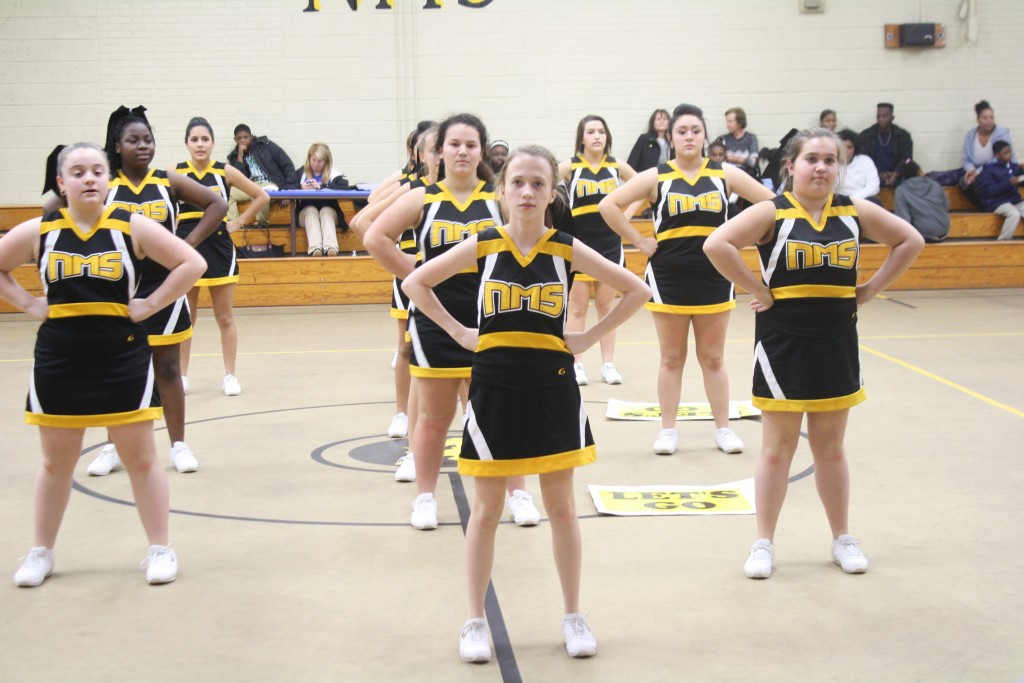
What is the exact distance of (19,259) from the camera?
14.2ft

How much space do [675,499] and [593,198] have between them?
3358 millimetres

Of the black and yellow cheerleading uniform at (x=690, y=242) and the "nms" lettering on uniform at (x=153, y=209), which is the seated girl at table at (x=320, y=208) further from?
the black and yellow cheerleading uniform at (x=690, y=242)

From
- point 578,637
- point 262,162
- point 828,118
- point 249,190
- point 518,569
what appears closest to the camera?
point 578,637

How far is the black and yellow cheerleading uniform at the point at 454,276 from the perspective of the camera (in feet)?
15.9

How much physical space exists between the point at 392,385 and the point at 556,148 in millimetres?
6945

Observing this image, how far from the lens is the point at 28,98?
1395 centimetres

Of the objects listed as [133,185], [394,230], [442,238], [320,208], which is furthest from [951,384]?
[320,208]

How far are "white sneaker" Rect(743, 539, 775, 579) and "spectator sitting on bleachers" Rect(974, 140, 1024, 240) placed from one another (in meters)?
10.9

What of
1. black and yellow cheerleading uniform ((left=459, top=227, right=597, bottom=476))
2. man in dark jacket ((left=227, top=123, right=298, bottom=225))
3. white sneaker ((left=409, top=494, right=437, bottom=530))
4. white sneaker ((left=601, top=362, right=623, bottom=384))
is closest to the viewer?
black and yellow cheerleading uniform ((left=459, top=227, right=597, bottom=476))

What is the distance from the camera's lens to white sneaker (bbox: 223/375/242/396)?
8.19 m

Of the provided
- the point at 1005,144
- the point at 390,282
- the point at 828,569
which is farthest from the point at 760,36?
the point at 828,569

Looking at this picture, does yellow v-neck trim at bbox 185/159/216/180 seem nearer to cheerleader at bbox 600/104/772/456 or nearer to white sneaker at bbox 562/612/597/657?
cheerleader at bbox 600/104/772/456

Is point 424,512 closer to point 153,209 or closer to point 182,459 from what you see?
point 182,459

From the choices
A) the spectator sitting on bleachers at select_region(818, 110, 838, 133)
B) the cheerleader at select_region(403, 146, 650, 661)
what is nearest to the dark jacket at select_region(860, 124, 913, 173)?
the spectator sitting on bleachers at select_region(818, 110, 838, 133)
